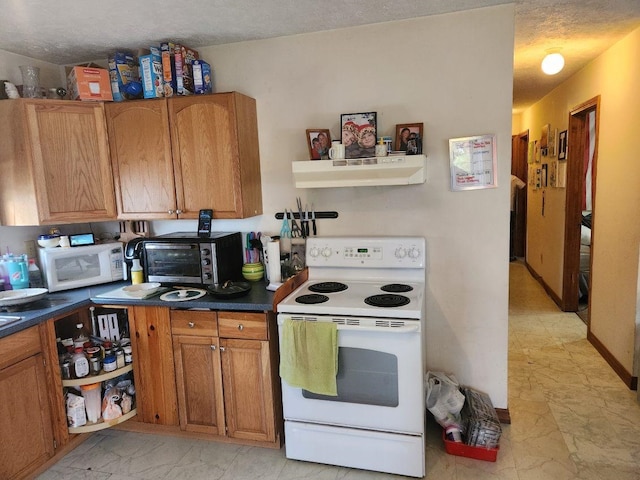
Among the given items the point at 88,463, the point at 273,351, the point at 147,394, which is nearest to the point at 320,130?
the point at 273,351

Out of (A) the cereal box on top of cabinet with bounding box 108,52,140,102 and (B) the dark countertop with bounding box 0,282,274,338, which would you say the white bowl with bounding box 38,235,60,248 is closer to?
(B) the dark countertop with bounding box 0,282,274,338

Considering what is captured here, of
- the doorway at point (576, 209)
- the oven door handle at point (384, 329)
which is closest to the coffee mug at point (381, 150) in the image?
the oven door handle at point (384, 329)

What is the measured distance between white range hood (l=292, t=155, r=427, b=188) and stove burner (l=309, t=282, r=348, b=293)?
58 cm

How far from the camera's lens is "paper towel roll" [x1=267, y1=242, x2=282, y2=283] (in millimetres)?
2604

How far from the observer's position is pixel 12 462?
2105 mm

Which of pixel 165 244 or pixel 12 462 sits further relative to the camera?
pixel 165 244

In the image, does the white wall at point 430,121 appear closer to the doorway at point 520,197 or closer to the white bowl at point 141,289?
the white bowl at point 141,289

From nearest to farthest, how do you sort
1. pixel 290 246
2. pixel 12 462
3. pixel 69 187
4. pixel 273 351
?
pixel 12 462, pixel 273 351, pixel 69 187, pixel 290 246

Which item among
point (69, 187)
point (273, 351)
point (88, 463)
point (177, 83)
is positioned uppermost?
point (177, 83)

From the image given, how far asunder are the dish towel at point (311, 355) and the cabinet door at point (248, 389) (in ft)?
0.65

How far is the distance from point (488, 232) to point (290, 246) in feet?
3.99

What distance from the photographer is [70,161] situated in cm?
265

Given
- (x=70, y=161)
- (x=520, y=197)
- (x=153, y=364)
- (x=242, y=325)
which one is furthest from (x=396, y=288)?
(x=520, y=197)

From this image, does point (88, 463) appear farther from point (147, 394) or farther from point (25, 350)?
point (25, 350)
